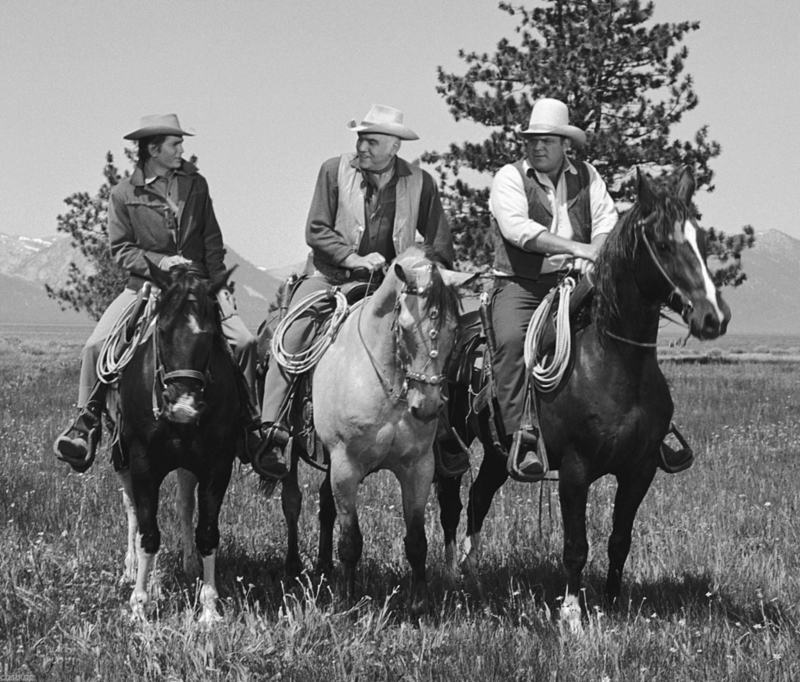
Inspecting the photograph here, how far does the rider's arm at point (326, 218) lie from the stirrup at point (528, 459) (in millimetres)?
1907

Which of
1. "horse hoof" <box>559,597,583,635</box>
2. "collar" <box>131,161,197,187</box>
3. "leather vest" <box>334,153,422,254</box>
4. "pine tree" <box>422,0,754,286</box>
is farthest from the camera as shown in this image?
"pine tree" <box>422,0,754,286</box>

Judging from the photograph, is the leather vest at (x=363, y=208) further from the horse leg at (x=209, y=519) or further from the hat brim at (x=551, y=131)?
the horse leg at (x=209, y=519)

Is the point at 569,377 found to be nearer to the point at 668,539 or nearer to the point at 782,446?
the point at 668,539

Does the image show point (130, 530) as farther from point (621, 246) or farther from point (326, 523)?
point (621, 246)

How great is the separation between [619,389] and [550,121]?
6.86ft

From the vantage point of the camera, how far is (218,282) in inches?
249

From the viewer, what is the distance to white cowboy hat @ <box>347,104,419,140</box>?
24.1 ft

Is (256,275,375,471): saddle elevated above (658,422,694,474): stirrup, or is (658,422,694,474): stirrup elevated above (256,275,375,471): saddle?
(256,275,375,471): saddle

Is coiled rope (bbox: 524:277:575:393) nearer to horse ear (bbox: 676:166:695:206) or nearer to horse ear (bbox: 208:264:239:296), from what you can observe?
horse ear (bbox: 676:166:695:206)

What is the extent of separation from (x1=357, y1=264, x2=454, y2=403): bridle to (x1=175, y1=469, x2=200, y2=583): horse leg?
1863 mm

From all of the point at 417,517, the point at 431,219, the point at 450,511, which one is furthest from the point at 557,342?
the point at 450,511

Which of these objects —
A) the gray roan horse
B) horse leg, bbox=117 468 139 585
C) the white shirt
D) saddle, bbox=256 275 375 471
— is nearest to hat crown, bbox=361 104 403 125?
the white shirt

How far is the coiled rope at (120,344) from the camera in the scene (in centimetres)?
679

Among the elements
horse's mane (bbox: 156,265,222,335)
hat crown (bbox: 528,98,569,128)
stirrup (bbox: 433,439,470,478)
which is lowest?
stirrup (bbox: 433,439,470,478)
